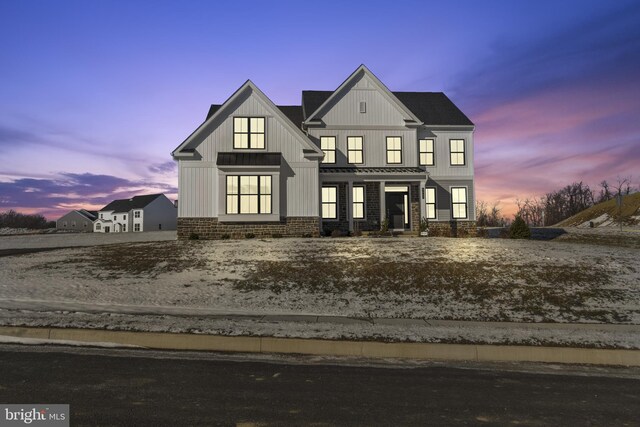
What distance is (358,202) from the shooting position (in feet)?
80.8

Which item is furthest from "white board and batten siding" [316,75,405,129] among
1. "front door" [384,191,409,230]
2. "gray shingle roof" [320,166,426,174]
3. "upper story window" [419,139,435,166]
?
"front door" [384,191,409,230]

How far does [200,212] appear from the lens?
2092cm

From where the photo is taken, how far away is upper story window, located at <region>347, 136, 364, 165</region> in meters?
24.8

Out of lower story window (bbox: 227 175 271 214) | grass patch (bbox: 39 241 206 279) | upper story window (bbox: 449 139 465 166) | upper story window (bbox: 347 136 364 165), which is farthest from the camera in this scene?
upper story window (bbox: 449 139 465 166)

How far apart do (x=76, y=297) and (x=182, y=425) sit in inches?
327

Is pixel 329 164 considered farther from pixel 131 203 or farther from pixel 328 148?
pixel 131 203

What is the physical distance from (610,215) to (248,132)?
45640mm

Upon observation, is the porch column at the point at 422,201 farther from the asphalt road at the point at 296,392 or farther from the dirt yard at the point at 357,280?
the asphalt road at the point at 296,392

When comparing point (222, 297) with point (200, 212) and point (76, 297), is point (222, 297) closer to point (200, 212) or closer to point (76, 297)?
point (76, 297)

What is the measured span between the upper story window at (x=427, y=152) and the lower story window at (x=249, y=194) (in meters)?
10.6

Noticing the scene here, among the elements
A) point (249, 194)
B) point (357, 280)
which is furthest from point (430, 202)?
point (357, 280)

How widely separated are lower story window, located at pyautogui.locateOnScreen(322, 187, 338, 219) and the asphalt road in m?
18.0

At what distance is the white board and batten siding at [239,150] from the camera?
20.9 metres

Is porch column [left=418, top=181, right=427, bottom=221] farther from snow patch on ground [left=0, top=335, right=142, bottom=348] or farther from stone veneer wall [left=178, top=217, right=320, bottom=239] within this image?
snow patch on ground [left=0, top=335, right=142, bottom=348]
